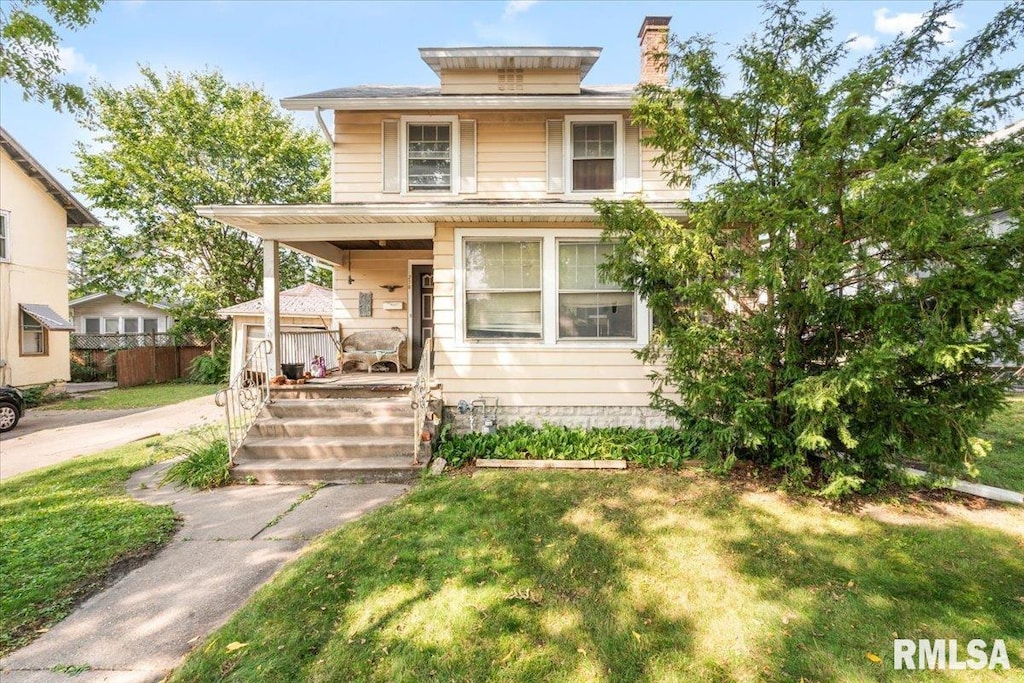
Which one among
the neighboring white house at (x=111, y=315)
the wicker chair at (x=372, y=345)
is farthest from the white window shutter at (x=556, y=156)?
the neighboring white house at (x=111, y=315)

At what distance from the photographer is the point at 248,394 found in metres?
6.33

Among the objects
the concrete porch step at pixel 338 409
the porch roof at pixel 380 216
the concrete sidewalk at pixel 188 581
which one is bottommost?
the concrete sidewalk at pixel 188 581

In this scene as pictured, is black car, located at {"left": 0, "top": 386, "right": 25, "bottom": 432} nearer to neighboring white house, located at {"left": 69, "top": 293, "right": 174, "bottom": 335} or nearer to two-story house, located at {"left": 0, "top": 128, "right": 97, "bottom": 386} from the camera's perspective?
two-story house, located at {"left": 0, "top": 128, "right": 97, "bottom": 386}

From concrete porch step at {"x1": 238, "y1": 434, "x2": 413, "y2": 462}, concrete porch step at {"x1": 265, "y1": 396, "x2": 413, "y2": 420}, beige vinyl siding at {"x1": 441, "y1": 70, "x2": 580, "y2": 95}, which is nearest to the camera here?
concrete porch step at {"x1": 238, "y1": 434, "x2": 413, "y2": 462}

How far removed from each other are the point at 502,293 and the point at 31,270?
51.5 feet

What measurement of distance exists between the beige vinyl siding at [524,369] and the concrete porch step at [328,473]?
1.51 meters

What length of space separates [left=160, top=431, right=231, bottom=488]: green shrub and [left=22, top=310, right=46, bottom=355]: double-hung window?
37.4ft

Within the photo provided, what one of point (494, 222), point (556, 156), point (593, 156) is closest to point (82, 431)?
point (494, 222)

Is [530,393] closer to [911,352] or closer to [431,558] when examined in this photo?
[431,558]

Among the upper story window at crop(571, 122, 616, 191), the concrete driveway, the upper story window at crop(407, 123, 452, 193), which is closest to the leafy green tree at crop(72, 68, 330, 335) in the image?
the concrete driveway

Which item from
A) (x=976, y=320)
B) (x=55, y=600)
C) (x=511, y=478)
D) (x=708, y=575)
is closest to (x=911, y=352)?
(x=976, y=320)

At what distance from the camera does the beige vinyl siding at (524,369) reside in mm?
6602

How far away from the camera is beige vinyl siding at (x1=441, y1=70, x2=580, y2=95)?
27.8 ft

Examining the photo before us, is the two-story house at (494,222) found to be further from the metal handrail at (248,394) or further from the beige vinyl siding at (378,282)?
the metal handrail at (248,394)
